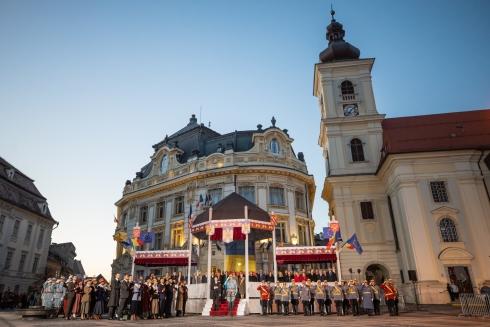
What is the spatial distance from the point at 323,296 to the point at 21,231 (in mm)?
33100

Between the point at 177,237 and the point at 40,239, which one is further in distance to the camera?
the point at 40,239

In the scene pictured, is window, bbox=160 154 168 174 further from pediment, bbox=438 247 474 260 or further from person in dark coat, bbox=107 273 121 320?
pediment, bbox=438 247 474 260

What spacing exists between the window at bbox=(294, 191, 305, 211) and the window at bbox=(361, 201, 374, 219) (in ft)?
31.6

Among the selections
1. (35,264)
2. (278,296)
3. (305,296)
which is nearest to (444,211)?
(305,296)

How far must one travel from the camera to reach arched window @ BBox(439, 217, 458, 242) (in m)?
20.6

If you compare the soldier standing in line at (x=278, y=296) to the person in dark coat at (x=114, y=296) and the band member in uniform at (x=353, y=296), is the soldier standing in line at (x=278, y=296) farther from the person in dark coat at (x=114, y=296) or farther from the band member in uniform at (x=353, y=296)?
the person in dark coat at (x=114, y=296)

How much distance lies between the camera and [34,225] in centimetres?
3625

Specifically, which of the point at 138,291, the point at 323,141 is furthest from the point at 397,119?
the point at 138,291

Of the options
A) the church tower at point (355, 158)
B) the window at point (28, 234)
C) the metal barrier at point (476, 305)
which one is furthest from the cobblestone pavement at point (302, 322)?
the window at point (28, 234)

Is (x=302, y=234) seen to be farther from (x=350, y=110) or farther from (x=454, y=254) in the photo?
(x=454, y=254)

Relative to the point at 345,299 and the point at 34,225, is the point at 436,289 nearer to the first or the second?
the point at 345,299

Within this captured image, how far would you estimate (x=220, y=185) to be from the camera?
110 ft

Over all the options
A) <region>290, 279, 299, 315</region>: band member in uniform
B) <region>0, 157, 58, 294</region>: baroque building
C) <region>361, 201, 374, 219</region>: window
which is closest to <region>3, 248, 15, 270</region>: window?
<region>0, 157, 58, 294</region>: baroque building

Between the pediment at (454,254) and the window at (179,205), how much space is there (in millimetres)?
24046
